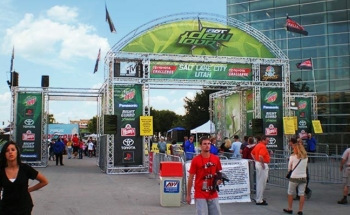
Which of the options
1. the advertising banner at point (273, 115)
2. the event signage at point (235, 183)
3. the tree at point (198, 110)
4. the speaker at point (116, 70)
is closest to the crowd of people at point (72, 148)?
the speaker at point (116, 70)

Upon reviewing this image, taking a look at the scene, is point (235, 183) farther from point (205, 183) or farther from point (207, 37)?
point (207, 37)

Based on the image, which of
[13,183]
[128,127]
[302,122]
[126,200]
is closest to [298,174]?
[126,200]

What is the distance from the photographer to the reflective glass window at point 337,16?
37594 millimetres

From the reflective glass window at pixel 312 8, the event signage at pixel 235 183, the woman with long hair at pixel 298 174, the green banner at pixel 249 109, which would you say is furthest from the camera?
the reflective glass window at pixel 312 8

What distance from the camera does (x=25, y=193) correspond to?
16.2 feet

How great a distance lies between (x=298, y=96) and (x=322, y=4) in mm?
14818

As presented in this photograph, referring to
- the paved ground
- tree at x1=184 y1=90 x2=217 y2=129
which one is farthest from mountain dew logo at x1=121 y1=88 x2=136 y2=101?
Result: tree at x1=184 y1=90 x2=217 y2=129

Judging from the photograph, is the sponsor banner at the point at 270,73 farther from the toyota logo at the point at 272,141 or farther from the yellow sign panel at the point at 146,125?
the yellow sign panel at the point at 146,125

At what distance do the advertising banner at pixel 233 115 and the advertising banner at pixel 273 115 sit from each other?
3325 mm

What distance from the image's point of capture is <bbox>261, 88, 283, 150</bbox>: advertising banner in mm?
22359

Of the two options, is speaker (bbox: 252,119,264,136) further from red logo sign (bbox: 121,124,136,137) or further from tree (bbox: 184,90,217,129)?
tree (bbox: 184,90,217,129)

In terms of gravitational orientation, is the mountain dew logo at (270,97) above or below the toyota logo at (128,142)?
above

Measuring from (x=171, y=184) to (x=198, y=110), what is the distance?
46.4 meters

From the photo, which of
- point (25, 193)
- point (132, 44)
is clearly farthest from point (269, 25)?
point (25, 193)
